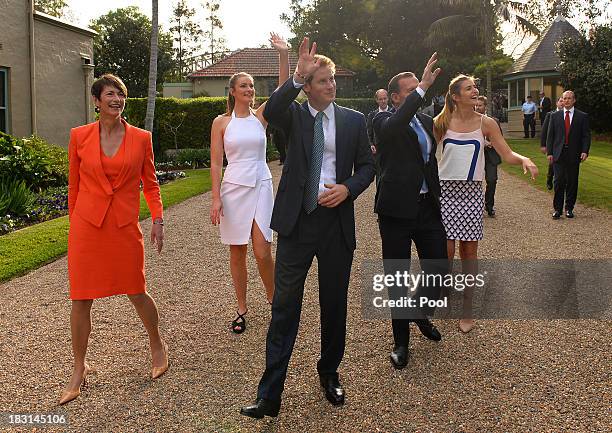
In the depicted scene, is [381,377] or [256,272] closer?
[381,377]

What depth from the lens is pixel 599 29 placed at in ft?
103

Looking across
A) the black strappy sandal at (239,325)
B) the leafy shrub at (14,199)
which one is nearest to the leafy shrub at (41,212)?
the leafy shrub at (14,199)

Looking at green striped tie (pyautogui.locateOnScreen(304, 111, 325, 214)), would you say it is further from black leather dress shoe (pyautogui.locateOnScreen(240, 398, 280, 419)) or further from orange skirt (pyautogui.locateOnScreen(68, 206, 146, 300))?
orange skirt (pyautogui.locateOnScreen(68, 206, 146, 300))

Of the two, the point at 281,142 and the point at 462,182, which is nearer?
the point at 281,142

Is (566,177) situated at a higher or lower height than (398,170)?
lower

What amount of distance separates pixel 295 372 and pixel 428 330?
118 cm

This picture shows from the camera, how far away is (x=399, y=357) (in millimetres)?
4672

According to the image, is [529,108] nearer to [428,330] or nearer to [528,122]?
[528,122]

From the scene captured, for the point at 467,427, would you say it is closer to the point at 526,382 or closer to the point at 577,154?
the point at 526,382

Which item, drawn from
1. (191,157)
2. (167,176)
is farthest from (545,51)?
(167,176)

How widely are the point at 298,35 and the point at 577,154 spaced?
138 ft

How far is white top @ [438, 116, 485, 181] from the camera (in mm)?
5484

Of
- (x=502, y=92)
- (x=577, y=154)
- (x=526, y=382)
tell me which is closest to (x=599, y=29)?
(x=502, y=92)

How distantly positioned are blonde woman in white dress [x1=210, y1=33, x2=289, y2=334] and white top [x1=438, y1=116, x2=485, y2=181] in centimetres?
145
